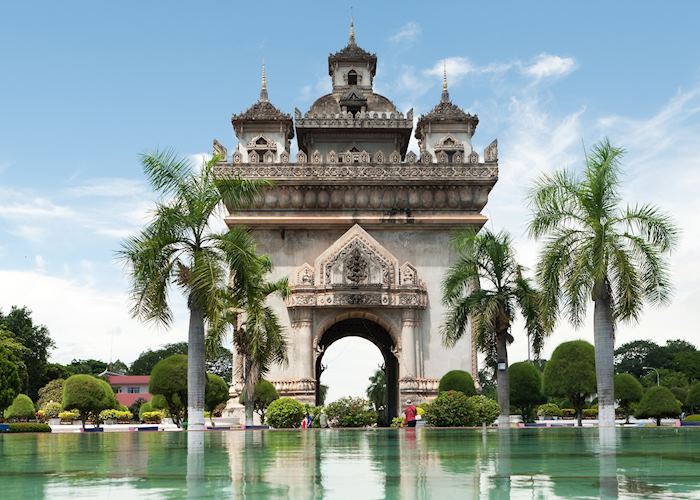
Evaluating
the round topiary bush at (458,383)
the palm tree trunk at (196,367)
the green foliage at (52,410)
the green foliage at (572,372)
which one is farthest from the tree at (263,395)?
the green foliage at (52,410)

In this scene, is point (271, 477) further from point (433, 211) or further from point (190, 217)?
point (433, 211)

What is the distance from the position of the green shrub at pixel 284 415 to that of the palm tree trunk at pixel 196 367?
34.3ft

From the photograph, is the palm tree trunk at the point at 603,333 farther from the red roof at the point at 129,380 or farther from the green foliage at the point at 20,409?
the red roof at the point at 129,380

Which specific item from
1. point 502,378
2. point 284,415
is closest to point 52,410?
point 284,415

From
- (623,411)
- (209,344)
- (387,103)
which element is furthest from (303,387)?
(623,411)

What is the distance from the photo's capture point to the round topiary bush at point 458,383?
32.0m

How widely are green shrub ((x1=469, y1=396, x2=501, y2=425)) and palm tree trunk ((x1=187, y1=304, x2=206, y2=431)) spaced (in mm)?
11310

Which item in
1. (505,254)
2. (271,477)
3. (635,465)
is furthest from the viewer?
(505,254)

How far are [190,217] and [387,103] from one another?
24.5 m

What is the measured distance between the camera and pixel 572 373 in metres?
37.0

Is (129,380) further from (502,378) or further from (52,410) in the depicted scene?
(502,378)

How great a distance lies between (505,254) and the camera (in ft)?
84.4

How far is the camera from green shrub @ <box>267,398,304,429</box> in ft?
94.4

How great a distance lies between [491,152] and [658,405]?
47.6 feet
